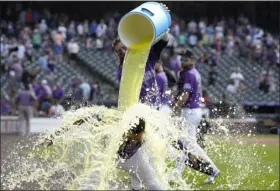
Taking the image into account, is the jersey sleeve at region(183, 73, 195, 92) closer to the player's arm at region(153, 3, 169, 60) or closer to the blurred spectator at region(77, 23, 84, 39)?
the player's arm at region(153, 3, 169, 60)

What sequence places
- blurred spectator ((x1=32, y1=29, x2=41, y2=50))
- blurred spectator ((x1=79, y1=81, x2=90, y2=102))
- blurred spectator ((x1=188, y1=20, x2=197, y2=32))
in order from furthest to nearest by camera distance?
1. blurred spectator ((x1=188, y1=20, x2=197, y2=32))
2. blurred spectator ((x1=32, y1=29, x2=41, y2=50))
3. blurred spectator ((x1=79, y1=81, x2=90, y2=102))

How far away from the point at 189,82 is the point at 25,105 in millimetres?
12392

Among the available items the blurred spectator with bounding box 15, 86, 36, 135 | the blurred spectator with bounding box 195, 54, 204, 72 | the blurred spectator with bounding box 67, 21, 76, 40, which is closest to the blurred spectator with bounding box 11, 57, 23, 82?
the blurred spectator with bounding box 67, 21, 76, 40

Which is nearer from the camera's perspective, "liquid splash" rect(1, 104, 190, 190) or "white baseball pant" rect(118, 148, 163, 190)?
"liquid splash" rect(1, 104, 190, 190)

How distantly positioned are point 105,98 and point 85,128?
70.5 feet

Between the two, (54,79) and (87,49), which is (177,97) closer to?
(54,79)

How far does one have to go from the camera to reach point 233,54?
32.7 meters

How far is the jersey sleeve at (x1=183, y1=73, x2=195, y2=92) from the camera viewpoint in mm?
12258

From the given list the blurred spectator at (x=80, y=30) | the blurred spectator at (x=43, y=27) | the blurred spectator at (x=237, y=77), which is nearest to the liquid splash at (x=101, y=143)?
the blurred spectator at (x=237, y=77)

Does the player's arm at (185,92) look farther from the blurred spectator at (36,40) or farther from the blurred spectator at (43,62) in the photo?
the blurred spectator at (36,40)

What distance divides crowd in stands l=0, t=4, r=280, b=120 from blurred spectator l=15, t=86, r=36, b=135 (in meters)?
3.76

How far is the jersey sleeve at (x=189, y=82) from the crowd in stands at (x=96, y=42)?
15.8 meters

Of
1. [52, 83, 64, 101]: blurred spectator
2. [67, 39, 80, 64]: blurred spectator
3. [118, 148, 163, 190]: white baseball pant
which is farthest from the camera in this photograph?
[67, 39, 80, 64]: blurred spectator

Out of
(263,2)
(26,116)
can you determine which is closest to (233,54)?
(263,2)
